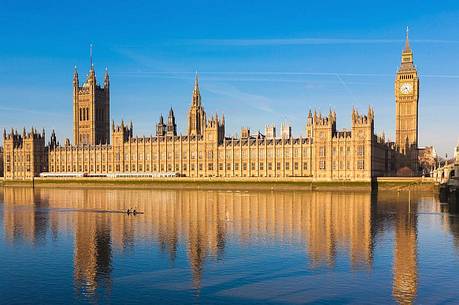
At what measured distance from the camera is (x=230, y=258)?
127 ft

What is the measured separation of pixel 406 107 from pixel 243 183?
197 feet

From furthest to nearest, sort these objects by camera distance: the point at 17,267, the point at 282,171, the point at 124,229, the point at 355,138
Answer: the point at 282,171 < the point at 355,138 < the point at 124,229 < the point at 17,267

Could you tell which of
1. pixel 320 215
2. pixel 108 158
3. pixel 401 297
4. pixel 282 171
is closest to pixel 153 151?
pixel 108 158

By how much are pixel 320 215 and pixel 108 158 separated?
371ft

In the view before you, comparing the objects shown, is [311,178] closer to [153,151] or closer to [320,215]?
[153,151]

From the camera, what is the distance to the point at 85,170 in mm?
170500

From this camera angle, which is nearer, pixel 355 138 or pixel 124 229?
pixel 124 229

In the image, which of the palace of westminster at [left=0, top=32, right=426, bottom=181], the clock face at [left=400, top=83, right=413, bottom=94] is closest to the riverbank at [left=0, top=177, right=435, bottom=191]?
the palace of westminster at [left=0, top=32, right=426, bottom=181]

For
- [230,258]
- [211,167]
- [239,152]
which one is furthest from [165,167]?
[230,258]

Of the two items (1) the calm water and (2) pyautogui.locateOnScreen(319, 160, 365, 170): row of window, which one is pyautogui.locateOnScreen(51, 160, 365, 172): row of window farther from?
(1) the calm water

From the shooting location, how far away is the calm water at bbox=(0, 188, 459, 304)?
29547 millimetres

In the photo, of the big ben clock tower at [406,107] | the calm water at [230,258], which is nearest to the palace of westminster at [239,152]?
the big ben clock tower at [406,107]

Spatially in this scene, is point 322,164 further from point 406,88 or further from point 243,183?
point 406,88

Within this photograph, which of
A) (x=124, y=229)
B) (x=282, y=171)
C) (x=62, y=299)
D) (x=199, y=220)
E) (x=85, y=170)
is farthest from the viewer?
(x=85, y=170)
